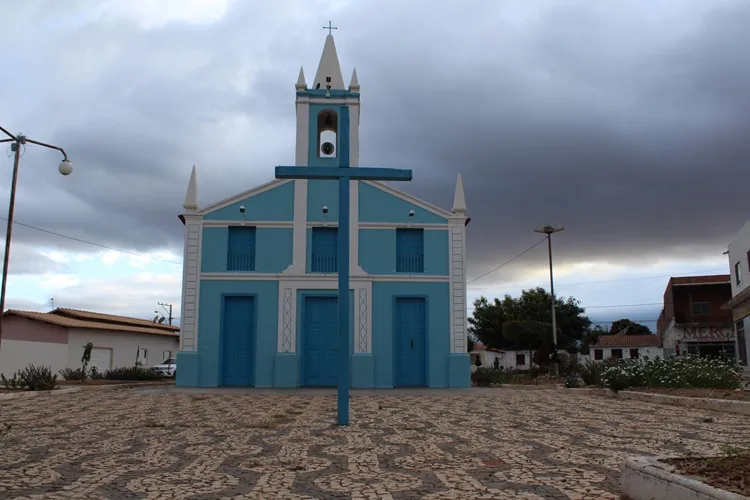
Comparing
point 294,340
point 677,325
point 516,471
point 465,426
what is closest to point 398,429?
point 465,426

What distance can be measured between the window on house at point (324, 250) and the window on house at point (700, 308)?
33.5m

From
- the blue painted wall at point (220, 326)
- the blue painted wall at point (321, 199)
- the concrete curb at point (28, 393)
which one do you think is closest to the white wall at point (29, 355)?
the concrete curb at point (28, 393)

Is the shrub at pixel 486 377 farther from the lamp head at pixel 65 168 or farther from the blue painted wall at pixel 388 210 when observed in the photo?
the lamp head at pixel 65 168

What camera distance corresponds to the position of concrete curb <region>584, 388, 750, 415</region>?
11383mm

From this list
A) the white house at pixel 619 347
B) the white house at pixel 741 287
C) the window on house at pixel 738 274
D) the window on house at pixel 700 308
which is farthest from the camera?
the white house at pixel 619 347

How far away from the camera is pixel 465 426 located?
31.1 ft

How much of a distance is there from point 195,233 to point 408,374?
7.78 m

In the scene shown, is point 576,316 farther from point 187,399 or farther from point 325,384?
point 187,399

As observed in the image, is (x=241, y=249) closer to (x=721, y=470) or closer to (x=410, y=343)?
(x=410, y=343)

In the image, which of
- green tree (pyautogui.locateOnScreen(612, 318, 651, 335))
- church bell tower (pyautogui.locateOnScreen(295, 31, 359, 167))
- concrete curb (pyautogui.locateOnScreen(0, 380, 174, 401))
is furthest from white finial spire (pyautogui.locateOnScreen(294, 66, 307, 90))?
green tree (pyautogui.locateOnScreen(612, 318, 651, 335))

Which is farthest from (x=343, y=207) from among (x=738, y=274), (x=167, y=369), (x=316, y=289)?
(x=738, y=274)

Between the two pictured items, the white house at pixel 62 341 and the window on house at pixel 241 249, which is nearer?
the window on house at pixel 241 249

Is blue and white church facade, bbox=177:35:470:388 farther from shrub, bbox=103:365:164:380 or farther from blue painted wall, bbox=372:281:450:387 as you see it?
shrub, bbox=103:365:164:380

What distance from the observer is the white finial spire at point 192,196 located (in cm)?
2084
